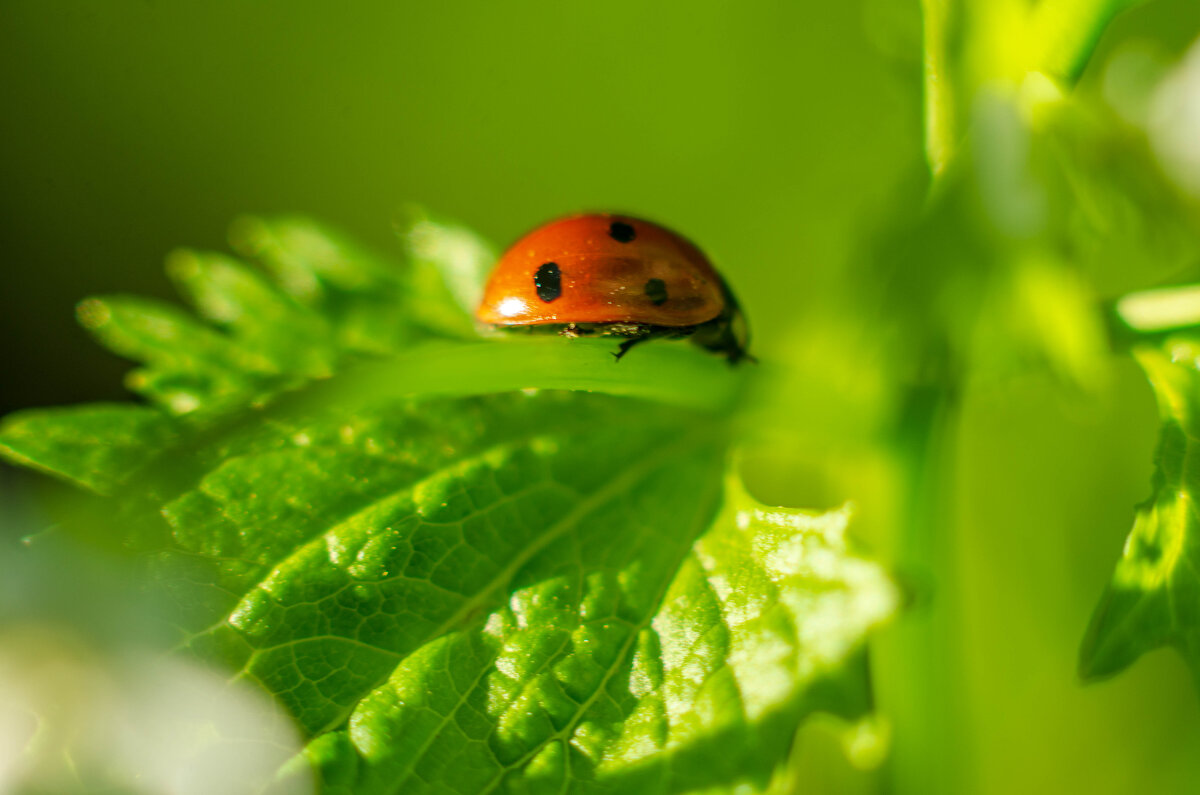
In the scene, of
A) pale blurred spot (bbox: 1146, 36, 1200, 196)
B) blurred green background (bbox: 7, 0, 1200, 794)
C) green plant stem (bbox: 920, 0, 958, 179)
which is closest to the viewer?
green plant stem (bbox: 920, 0, 958, 179)

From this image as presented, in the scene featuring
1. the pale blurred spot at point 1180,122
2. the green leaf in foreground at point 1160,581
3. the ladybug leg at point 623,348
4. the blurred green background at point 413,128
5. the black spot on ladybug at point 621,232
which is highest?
the blurred green background at point 413,128

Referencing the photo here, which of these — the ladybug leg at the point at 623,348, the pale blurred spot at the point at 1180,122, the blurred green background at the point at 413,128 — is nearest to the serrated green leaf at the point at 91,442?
the ladybug leg at the point at 623,348

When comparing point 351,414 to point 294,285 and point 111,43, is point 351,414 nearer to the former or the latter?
point 294,285

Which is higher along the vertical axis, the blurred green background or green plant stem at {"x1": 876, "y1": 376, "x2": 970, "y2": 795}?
the blurred green background

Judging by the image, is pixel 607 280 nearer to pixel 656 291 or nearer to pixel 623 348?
pixel 656 291

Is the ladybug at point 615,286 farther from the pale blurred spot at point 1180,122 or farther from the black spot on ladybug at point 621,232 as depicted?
the pale blurred spot at point 1180,122

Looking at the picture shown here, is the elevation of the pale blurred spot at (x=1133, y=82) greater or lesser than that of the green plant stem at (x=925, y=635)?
greater

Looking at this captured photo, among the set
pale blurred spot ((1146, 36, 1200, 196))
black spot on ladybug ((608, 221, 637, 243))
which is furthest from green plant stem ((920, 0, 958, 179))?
pale blurred spot ((1146, 36, 1200, 196))

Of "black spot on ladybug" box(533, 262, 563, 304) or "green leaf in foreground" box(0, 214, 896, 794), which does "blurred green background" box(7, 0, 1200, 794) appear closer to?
"black spot on ladybug" box(533, 262, 563, 304)
